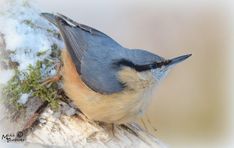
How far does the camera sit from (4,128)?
214 cm

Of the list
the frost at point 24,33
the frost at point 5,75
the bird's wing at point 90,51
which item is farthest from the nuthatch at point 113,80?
the frost at point 5,75

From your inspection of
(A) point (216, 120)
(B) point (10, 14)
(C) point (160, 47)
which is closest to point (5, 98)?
(B) point (10, 14)

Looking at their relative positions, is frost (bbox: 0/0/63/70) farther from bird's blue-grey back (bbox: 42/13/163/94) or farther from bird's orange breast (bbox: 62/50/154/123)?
bird's orange breast (bbox: 62/50/154/123)

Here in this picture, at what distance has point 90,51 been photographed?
2322 mm

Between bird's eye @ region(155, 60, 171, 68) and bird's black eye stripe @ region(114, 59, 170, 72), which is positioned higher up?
bird's eye @ region(155, 60, 171, 68)

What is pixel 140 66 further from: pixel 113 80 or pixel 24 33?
pixel 24 33

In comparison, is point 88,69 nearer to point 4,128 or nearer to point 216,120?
point 4,128

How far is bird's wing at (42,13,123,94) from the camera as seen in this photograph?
2.23 m

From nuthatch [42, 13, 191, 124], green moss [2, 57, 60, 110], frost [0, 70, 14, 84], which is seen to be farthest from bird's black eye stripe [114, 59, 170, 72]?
frost [0, 70, 14, 84]

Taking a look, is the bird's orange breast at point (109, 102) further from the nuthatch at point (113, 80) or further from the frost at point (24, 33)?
the frost at point (24, 33)

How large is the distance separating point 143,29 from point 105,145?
1.01m

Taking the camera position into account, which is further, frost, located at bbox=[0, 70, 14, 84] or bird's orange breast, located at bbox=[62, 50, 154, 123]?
bird's orange breast, located at bbox=[62, 50, 154, 123]

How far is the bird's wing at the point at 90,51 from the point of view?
223 cm

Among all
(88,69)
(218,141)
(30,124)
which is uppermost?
(88,69)
